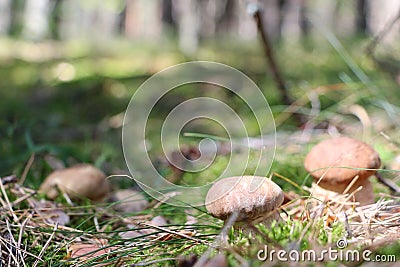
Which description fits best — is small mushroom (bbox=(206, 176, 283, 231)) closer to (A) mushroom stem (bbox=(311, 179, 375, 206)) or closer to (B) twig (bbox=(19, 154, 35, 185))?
(A) mushroom stem (bbox=(311, 179, 375, 206))

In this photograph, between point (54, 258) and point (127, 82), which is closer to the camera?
point (54, 258)

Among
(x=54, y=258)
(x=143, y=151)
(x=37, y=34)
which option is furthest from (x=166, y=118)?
(x=37, y=34)

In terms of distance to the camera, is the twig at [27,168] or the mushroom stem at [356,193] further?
the twig at [27,168]

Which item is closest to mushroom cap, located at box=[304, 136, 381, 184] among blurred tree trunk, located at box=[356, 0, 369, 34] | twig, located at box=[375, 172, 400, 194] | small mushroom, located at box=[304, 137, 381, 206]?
small mushroom, located at box=[304, 137, 381, 206]

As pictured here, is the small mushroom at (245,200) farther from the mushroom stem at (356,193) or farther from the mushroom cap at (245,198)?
the mushroom stem at (356,193)

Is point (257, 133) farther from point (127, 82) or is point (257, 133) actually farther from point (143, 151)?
point (127, 82)

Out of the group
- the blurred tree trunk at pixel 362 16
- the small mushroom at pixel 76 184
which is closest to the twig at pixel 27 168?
the small mushroom at pixel 76 184
